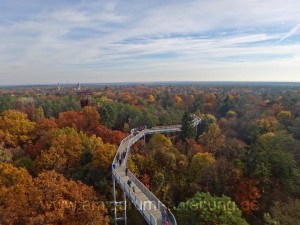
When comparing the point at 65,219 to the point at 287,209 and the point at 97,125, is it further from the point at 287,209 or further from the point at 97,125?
the point at 97,125

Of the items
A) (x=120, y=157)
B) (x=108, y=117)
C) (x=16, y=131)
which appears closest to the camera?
(x=120, y=157)

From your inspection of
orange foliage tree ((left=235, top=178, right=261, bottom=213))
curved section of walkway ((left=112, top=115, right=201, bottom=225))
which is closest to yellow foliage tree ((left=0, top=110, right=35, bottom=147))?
curved section of walkway ((left=112, top=115, right=201, bottom=225))

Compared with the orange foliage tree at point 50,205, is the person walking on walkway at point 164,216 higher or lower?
higher

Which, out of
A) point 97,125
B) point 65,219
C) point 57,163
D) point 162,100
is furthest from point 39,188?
point 162,100

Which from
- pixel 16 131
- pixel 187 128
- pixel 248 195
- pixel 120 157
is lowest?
pixel 248 195

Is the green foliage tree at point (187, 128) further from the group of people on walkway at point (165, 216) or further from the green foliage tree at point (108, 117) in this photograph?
the group of people on walkway at point (165, 216)

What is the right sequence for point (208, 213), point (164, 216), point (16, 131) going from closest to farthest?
point (164, 216) → point (208, 213) → point (16, 131)

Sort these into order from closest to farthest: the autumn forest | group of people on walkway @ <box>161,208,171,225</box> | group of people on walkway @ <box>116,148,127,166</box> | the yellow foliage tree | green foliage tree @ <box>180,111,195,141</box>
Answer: group of people on walkway @ <box>161,208,171,225</box> < the autumn forest < group of people on walkway @ <box>116,148,127,166</box> < the yellow foliage tree < green foliage tree @ <box>180,111,195,141</box>

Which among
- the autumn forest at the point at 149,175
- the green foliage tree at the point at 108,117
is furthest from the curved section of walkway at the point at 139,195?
the green foliage tree at the point at 108,117

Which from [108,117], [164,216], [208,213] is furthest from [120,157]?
[108,117]

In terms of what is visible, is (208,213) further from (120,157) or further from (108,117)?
(108,117)

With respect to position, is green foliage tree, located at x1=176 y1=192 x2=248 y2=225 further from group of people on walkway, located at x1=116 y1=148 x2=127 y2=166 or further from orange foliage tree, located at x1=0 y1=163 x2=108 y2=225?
group of people on walkway, located at x1=116 y1=148 x2=127 y2=166
